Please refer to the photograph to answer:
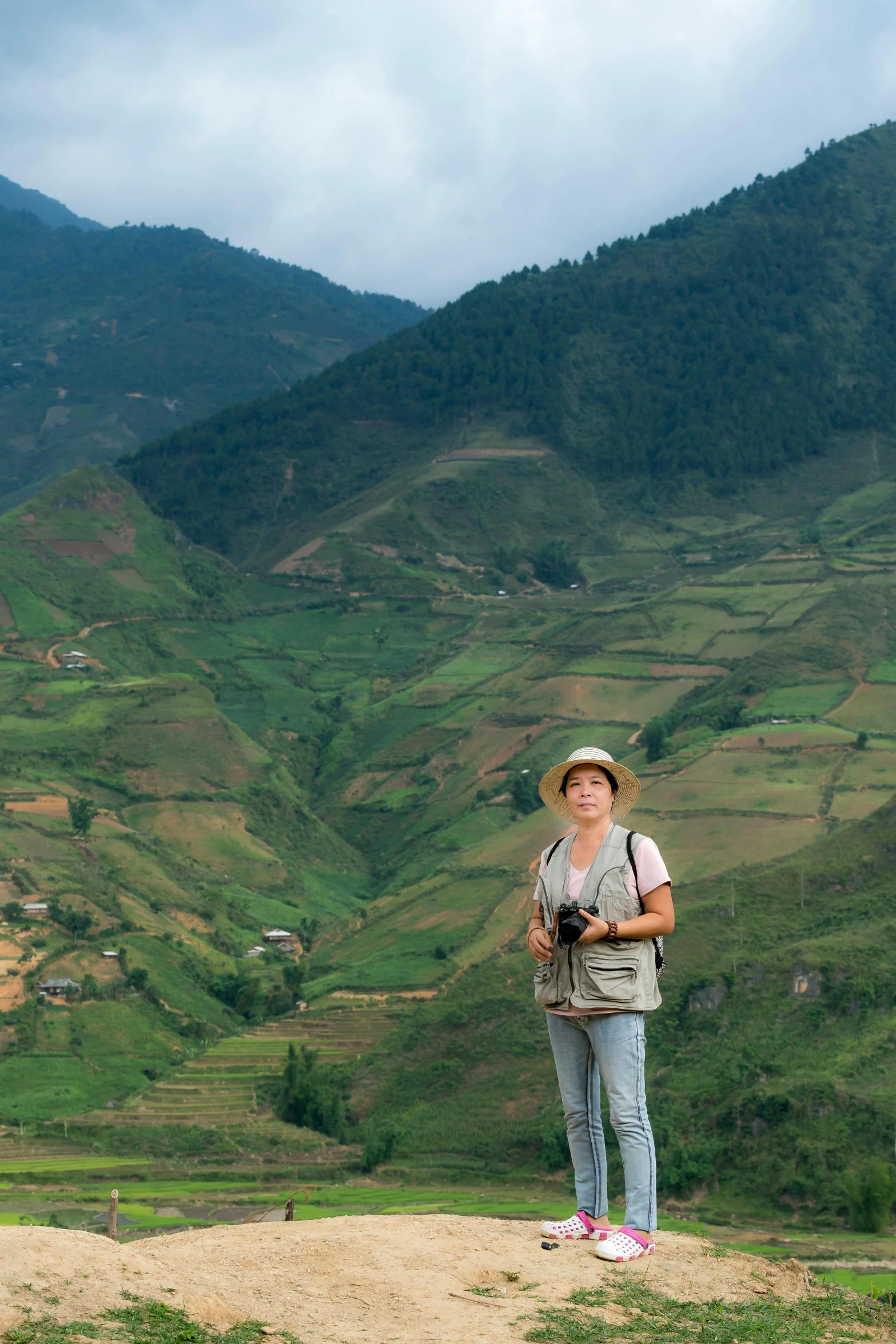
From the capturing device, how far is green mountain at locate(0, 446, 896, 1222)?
4838 cm

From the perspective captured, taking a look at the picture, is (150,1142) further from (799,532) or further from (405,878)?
(799,532)

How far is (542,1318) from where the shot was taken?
848 cm

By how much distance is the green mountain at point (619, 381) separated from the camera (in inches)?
6132

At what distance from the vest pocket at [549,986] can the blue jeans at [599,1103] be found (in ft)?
0.65

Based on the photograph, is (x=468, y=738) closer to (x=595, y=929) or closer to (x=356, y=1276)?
(x=356, y=1276)

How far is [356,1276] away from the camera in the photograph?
9203mm

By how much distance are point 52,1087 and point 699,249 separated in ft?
503

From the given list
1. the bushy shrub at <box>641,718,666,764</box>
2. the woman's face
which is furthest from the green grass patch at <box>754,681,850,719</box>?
the woman's face

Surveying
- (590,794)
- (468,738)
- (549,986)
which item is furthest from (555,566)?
(549,986)

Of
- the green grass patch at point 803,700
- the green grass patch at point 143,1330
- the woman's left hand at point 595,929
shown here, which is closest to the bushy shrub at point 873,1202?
the woman's left hand at point 595,929

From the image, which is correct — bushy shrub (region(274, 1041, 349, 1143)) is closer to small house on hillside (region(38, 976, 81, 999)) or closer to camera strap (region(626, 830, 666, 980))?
small house on hillside (region(38, 976, 81, 999))

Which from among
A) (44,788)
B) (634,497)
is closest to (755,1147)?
(44,788)

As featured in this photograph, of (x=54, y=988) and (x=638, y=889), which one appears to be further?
(x=54, y=988)

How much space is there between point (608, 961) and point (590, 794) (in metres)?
1.14
